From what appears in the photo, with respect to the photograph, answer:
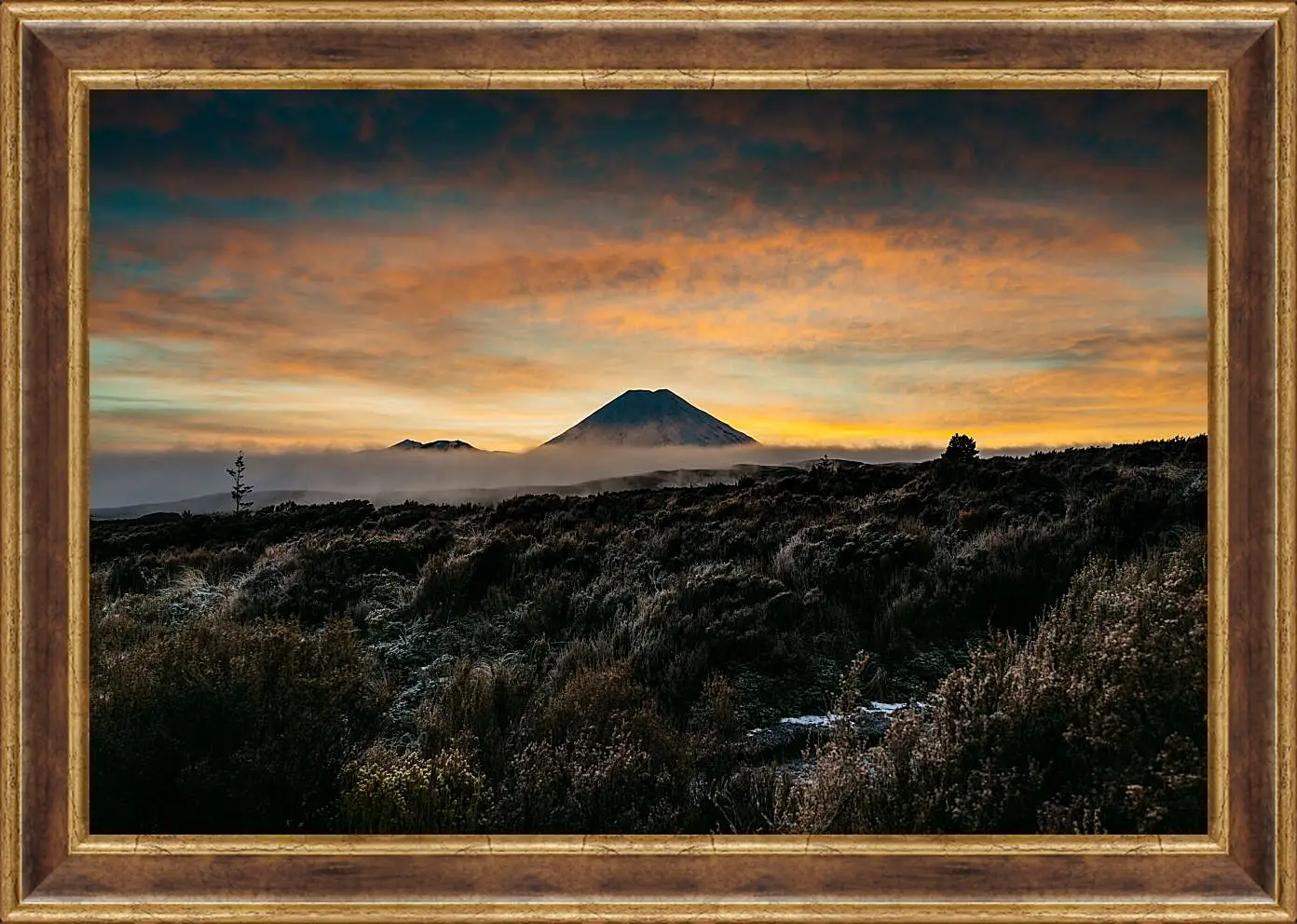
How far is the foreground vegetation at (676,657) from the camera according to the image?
2.86 metres

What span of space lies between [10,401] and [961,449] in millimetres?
4484

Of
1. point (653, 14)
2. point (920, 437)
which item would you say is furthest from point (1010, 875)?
point (653, 14)

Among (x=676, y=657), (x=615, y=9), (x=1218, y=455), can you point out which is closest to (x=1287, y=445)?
(x=1218, y=455)

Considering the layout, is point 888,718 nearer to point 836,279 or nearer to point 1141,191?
point 836,279

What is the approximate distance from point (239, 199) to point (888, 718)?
4.22m

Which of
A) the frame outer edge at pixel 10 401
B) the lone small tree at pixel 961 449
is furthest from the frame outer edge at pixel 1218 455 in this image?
the frame outer edge at pixel 10 401

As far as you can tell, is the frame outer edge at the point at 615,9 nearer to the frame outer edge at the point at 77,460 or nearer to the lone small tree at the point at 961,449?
the frame outer edge at the point at 77,460

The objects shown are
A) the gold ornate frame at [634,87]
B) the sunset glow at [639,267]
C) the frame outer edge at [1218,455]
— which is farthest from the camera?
the sunset glow at [639,267]

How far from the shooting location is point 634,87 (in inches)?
115

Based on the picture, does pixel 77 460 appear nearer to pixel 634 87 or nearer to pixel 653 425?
pixel 653 425

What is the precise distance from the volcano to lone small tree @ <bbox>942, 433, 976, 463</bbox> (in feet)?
3.83

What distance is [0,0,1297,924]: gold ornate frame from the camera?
2662 mm

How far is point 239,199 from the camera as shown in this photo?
12.2 ft

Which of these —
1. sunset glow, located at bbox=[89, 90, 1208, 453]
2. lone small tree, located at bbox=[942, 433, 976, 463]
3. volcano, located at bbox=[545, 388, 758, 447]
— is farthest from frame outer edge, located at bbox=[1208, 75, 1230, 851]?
volcano, located at bbox=[545, 388, 758, 447]
